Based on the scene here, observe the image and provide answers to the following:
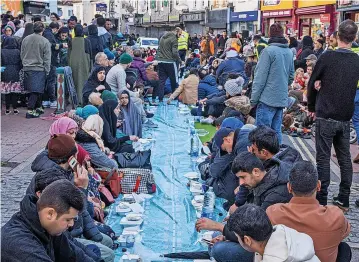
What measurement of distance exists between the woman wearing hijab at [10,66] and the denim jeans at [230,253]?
28.0 feet

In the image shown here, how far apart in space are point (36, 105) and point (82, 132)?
236 inches

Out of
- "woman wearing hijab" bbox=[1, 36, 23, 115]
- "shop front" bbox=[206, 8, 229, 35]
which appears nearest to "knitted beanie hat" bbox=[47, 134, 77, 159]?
"woman wearing hijab" bbox=[1, 36, 23, 115]

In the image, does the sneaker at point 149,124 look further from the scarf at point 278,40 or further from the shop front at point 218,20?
the shop front at point 218,20

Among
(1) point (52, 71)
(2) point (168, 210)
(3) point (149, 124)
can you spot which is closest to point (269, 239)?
(2) point (168, 210)

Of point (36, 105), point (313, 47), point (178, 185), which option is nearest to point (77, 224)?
point (178, 185)

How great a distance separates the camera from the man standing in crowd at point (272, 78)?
23.1 ft

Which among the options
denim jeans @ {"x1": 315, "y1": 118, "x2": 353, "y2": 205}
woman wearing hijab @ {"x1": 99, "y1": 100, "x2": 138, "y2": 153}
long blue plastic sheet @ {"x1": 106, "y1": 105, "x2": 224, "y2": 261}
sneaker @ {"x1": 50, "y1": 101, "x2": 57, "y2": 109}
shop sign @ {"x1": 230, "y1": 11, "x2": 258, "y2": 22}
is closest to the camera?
long blue plastic sheet @ {"x1": 106, "y1": 105, "x2": 224, "y2": 261}

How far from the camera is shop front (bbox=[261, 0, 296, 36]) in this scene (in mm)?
27250

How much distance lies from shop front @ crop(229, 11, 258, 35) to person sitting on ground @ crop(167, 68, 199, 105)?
2035 centimetres

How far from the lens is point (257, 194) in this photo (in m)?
4.31

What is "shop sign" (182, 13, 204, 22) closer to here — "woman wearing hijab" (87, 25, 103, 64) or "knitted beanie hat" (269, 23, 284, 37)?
"woman wearing hijab" (87, 25, 103, 64)

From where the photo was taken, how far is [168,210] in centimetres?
615

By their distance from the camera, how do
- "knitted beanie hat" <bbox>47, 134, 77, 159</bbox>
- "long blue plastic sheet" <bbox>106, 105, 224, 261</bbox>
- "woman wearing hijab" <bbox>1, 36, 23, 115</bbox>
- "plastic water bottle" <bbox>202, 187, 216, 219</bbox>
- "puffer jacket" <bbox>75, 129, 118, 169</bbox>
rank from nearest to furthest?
"knitted beanie hat" <bbox>47, 134, 77, 159</bbox> → "long blue plastic sheet" <bbox>106, 105, 224, 261</bbox> → "plastic water bottle" <bbox>202, 187, 216, 219</bbox> → "puffer jacket" <bbox>75, 129, 118, 169</bbox> → "woman wearing hijab" <bbox>1, 36, 23, 115</bbox>

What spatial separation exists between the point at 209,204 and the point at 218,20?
33.8 meters
